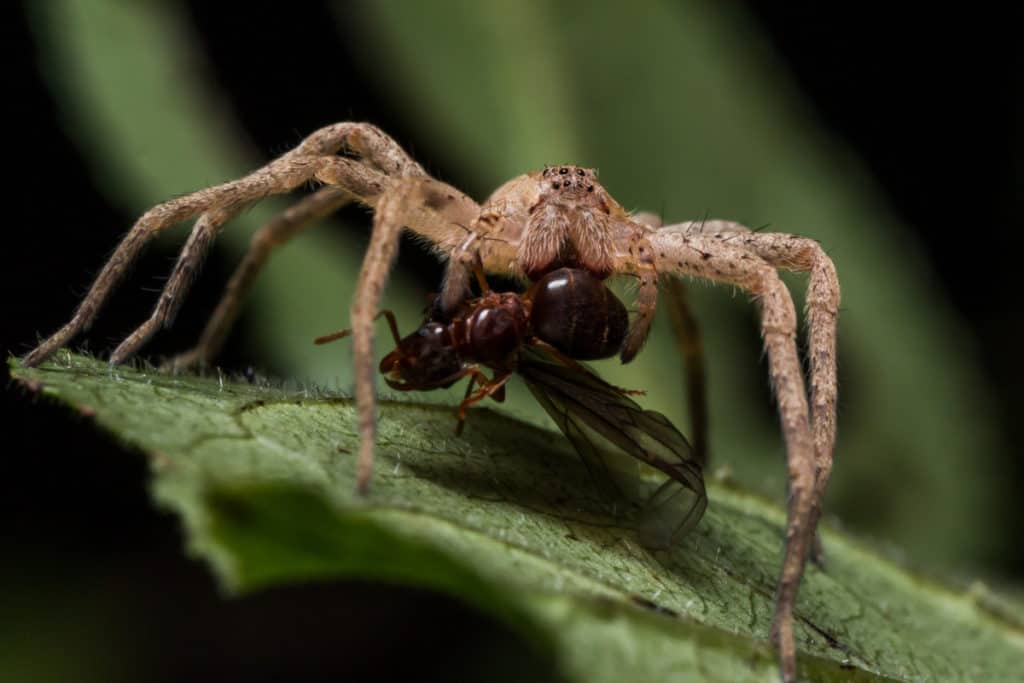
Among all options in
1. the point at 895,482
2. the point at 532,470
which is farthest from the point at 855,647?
the point at 895,482

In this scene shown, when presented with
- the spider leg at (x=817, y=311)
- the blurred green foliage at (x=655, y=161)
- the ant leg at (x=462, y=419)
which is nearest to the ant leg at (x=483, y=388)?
the ant leg at (x=462, y=419)

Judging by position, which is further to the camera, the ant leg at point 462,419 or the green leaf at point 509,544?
the ant leg at point 462,419

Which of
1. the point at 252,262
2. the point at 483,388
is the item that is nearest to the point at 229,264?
the point at 252,262

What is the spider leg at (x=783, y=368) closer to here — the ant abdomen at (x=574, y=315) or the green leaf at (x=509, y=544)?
the green leaf at (x=509, y=544)

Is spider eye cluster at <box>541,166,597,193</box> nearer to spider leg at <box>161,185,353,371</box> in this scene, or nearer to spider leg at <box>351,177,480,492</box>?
spider leg at <box>351,177,480,492</box>

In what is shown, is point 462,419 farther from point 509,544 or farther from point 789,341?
point 789,341

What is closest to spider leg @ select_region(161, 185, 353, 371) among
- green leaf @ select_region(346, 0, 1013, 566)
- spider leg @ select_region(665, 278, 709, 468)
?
spider leg @ select_region(665, 278, 709, 468)
